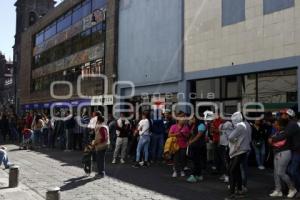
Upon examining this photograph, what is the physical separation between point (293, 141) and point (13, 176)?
238 inches

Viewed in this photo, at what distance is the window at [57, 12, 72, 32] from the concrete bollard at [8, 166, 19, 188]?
2718 centimetres

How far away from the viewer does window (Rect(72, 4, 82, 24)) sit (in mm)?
34562

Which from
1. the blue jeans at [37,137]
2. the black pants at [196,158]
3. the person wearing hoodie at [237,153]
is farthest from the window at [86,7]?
the person wearing hoodie at [237,153]

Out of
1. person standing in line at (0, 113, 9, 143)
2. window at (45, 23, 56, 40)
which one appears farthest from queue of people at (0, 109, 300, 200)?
window at (45, 23, 56, 40)

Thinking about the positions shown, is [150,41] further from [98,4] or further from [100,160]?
[100,160]

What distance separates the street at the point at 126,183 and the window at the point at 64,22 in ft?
75.3

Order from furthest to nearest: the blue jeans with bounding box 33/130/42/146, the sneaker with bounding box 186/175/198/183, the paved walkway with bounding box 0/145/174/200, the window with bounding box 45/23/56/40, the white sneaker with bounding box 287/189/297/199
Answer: the window with bounding box 45/23/56/40, the blue jeans with bounding box 33/130/42/146, the sneaker with bounding box 186/175/198/183, the paved walkway with bounding box 0/145/174/200, the white sneaker with bounding box 287/189/297/199

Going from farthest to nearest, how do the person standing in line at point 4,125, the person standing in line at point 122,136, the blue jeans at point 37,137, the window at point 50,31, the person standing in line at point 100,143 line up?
the window at point 50,31 → the person standing in line at point 4,125 → the blue jeans at point 37,137 → the person standing in line at point 122,136 → the person standing in line at point 100,143

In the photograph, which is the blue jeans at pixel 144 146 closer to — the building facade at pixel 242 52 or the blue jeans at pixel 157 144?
the blue jeans at pixel 157 144

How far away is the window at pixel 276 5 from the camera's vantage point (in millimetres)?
14968

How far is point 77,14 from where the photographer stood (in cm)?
3519

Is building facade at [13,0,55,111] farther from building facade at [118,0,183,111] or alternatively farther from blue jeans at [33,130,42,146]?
blue jeans at [33,130,42,146]

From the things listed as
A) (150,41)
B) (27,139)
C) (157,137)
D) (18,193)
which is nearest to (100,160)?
(18,193)

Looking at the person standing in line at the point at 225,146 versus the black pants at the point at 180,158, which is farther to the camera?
the black pants at the point at 180,158
